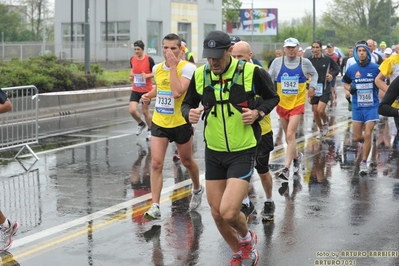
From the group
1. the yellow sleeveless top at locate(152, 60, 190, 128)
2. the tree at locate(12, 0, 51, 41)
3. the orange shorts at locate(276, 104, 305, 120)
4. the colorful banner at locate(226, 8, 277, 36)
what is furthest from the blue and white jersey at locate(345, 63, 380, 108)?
the colorful banner at locate(226, 8, 277, 36)

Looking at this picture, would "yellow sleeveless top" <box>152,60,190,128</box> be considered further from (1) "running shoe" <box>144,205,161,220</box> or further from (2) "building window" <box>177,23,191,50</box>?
(2) "building window" <box>177,23,191,50</box>

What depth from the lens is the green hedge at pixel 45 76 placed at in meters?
20.5

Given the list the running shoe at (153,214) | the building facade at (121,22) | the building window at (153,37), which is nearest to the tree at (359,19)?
the building facade at (121,22)

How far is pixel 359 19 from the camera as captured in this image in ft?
255

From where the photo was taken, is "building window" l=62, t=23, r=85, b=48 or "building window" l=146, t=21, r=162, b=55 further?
"building window" l=62, t=23, r=85, b=48

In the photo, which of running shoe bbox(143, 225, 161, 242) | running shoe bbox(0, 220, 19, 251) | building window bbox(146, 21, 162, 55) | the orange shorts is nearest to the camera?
running shoe bbox(0, 220, 19, 251)

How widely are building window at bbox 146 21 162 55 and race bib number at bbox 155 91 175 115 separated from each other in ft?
139

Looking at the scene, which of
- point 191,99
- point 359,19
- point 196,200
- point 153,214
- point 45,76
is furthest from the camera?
point 359,19

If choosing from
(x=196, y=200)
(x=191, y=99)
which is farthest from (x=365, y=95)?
(x=191, y=99)

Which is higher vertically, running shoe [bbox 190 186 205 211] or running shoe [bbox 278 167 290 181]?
running shoe [bbox 278 167 290 181]

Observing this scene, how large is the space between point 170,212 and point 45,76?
43.3 feet

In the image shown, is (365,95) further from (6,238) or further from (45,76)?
(45,76)

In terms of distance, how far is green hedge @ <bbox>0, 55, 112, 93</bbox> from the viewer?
807 inches

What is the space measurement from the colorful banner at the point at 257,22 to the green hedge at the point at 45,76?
233ft
